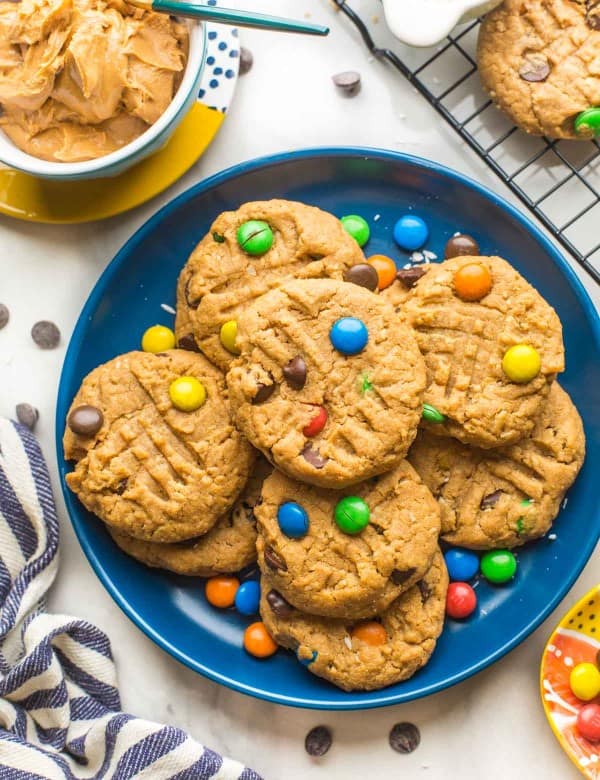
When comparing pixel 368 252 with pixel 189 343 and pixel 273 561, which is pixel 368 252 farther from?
pixel 273 561

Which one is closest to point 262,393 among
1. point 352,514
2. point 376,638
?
point 352,514

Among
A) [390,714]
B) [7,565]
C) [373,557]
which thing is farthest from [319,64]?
[390,714]

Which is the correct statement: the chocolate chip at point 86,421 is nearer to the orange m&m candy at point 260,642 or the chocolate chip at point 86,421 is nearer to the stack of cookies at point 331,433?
the stack of cookies at point 331,433

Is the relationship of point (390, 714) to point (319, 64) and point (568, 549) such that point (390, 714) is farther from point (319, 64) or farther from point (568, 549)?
point (319, 64)

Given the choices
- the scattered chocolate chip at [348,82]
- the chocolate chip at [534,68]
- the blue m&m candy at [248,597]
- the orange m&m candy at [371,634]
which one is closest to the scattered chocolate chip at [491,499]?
the orange m&m candy at [371,634]

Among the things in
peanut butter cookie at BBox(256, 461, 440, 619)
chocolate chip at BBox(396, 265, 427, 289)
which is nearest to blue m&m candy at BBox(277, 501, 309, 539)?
peanut butter cookie at BBox(256, 461, 440, 619)
